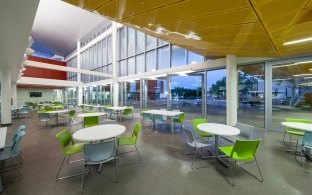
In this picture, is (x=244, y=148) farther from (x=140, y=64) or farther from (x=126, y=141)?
(x=140, y=64)

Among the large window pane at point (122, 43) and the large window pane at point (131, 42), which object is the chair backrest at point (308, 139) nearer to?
the large window pane at point (131, 42)

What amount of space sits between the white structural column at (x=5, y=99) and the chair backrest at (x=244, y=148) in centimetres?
1082

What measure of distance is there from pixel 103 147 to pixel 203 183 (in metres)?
1.76

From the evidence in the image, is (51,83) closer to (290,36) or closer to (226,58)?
(226,58)

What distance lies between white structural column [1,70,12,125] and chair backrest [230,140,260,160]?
10819mm

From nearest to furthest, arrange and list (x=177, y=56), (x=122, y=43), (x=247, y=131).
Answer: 1. (x=247, y=131)
2. (x=177, y=56)
3. (x=122, y=43)

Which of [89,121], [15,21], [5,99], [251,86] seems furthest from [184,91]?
[5,99]

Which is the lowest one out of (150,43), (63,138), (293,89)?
(63,138)

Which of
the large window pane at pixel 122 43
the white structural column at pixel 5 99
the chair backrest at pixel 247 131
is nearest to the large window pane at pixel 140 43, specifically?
the large window pane at pixel 122 43

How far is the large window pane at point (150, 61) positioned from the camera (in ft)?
33.0

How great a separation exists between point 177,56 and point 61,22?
37.6ft

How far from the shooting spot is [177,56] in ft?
28.6

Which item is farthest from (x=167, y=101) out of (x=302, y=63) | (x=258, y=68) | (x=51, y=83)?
(x=51, y=83)

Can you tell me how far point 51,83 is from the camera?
14.9m
